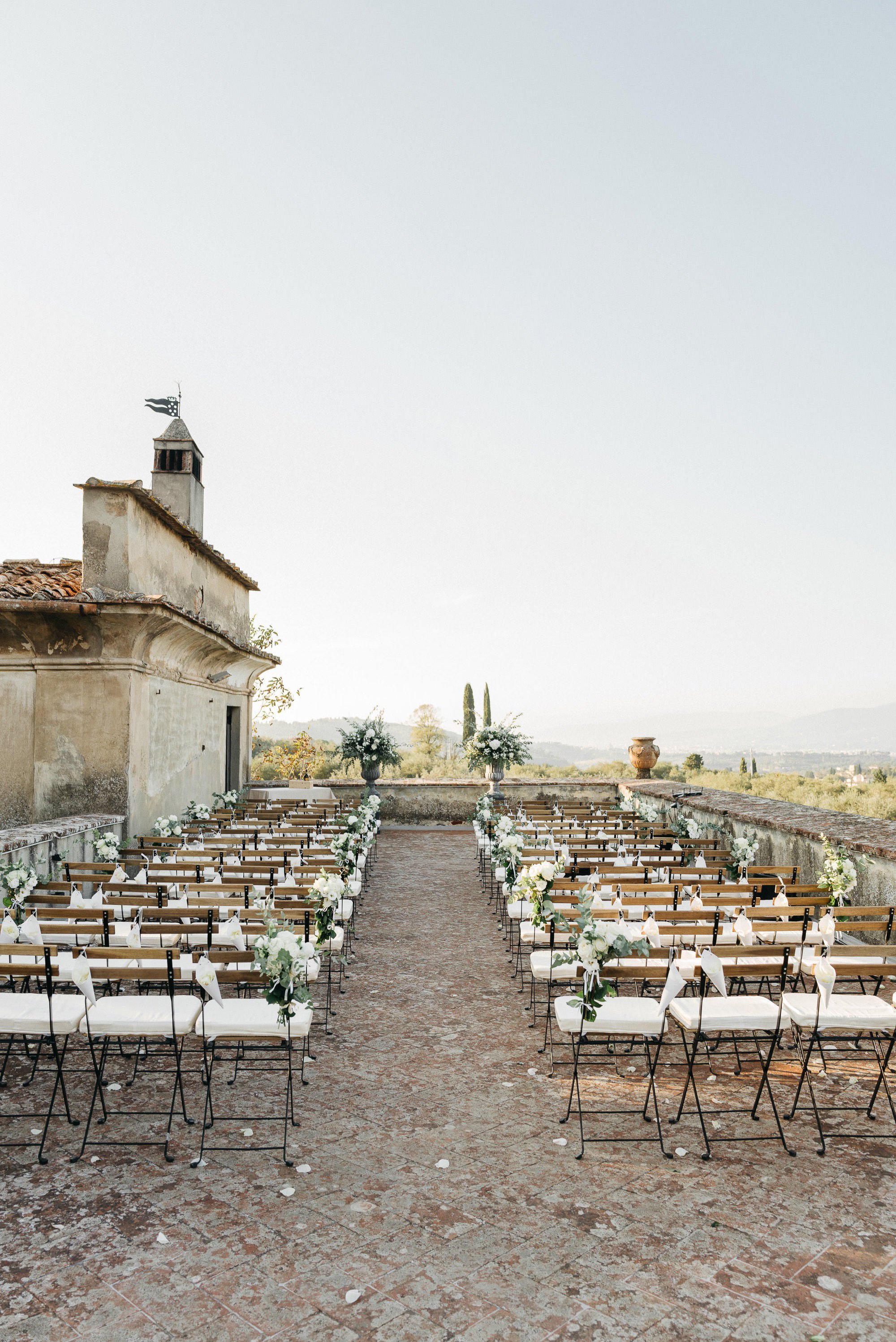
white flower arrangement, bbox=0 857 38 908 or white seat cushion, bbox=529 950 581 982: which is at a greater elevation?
white flower arrangement, bbox=0 857 38 908

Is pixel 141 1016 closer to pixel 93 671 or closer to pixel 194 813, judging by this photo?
pixel 93 671

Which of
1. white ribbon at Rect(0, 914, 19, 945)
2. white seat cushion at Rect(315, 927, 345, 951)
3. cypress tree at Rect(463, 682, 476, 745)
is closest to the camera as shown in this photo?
white ribbon at Rect(0, 914, 19, 945)

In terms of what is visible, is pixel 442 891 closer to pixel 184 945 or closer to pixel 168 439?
pixel 184 945

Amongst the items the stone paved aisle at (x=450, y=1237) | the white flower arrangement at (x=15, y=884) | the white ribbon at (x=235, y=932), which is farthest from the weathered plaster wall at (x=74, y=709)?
the stone paved aisle at (x=450, y=1237)

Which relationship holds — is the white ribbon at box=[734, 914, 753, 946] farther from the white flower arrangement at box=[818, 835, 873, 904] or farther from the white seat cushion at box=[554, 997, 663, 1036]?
the white flower arrangement at box=[818, 835, 873, 904]

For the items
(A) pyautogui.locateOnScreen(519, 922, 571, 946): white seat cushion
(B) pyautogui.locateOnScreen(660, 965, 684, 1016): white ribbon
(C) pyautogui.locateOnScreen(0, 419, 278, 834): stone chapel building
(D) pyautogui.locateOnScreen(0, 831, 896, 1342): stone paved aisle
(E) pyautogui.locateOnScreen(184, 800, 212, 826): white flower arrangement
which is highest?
(C) pyautogui.locateOnScreen(0, 419, 278, 834): stone chapel building

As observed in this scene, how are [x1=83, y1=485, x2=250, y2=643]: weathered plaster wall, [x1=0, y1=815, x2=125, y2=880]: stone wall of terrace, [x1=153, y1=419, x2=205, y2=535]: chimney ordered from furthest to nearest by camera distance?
[x1=153, y1=419, x2=205, y2=535]: chimney, [x1=83, y1=485, x2=250, y2=643]: weathered plaster wall, [x1=0, y1=815, x2=125, y2=880]: stone wall of terrace

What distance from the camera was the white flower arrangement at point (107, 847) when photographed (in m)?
8.39

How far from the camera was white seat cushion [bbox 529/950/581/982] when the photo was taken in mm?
5179

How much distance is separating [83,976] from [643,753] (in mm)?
15055

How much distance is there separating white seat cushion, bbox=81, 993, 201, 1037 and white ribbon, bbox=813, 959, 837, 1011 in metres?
3.28

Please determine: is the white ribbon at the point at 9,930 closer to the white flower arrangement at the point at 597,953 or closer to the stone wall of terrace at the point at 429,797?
the white flower arrangement at the point at 597,953

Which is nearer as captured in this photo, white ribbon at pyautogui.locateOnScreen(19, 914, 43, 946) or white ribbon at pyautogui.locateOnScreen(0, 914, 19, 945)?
white ribbon at pyautogui.locateOnScreen(0, 914, 19, 945)

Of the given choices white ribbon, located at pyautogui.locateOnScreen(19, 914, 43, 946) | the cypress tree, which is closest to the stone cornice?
white ribbon, located at pyautogui.locateOnScreen(19, 914, 43, 946)
